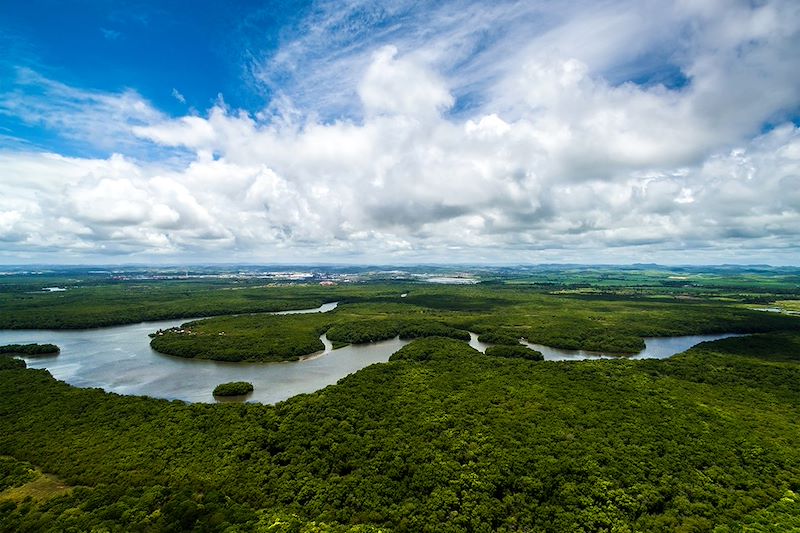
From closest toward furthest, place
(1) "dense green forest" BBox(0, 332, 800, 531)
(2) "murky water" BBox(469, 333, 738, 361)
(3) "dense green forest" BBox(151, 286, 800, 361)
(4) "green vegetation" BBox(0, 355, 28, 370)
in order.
Result: (1) "dense green forest" BBox(0, 332, 800, 531) → (4) "green vegetation" BBox(0, 355, 28, 370) → (2) "murky water" BBox(469, 333, 738, 361) → (3) "dense green forest" BBox(151, 286, 800, 361)

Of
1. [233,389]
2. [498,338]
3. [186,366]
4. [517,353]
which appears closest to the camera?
[233,389]

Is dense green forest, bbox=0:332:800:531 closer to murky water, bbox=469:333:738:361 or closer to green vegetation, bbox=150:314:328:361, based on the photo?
murky water, bbox=469:333:738:361

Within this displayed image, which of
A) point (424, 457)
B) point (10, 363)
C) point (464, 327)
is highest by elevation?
point (424, 457)

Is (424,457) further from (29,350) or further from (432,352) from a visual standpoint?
(29,350)

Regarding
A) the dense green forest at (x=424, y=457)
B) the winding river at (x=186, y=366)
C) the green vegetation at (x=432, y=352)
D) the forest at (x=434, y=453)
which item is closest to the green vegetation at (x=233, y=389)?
the winding river at (x=186, y=366)

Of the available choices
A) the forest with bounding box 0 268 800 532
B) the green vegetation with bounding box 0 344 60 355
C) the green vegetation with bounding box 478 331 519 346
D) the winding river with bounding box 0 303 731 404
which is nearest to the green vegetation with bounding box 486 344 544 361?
the winding river with bounding box 0 303 731 404

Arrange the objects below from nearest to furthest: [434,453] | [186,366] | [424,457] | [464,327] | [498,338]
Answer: [424,457] → [434,453] → [186,366] → [498,338] → [464,327]

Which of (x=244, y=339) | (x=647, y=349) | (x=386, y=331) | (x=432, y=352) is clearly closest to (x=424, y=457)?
(x=432, y=352)
